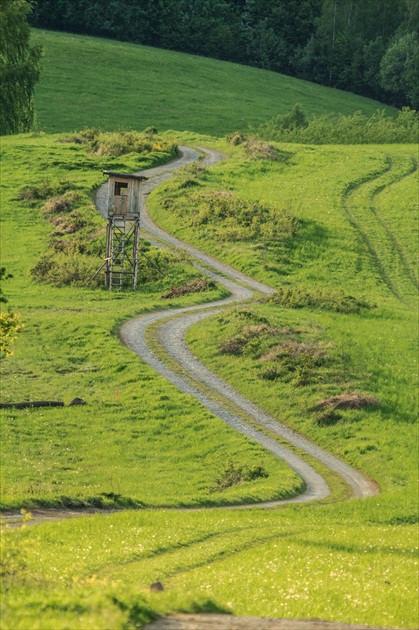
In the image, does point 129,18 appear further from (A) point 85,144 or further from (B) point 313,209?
(B) point 313,209

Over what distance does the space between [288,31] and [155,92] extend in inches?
1654

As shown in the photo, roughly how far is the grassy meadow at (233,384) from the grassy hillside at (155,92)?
54.9 ft

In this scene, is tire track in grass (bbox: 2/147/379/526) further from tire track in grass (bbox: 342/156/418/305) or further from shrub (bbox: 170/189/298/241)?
tire track in grass (bbox: 342/156/418/305)

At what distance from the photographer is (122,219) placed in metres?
69.6

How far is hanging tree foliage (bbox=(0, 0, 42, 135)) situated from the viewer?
166 ft

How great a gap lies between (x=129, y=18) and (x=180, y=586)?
148m

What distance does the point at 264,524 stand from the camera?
3128 centimetres

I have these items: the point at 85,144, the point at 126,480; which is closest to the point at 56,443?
the point at 126,480

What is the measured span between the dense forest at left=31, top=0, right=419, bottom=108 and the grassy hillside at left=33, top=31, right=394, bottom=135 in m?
4.29

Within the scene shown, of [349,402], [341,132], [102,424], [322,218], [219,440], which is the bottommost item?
[102,424]

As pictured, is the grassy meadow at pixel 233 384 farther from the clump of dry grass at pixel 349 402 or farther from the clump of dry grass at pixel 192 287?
the clump of dry grass at pixel 192 287

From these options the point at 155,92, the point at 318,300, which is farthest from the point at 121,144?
the point at 318,300

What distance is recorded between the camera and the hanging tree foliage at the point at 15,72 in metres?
50.5

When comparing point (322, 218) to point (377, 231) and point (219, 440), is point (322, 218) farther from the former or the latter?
point (219, 440)
